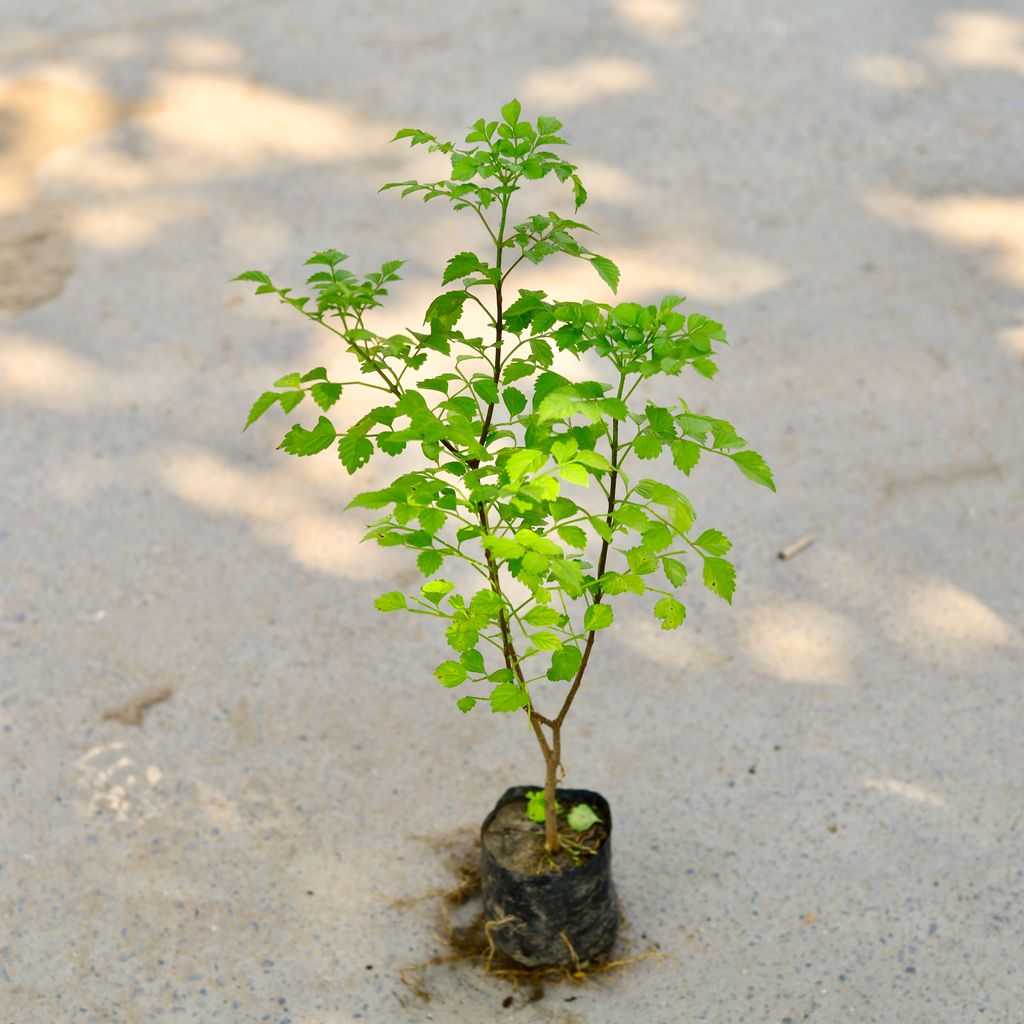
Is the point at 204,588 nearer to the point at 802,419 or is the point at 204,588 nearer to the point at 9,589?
the point at 9,589

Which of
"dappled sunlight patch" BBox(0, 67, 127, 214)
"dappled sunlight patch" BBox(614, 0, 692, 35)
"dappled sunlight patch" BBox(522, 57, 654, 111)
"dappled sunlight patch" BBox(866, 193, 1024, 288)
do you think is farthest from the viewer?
"dappled sunlight patch" BBox(614, 0, 692, 35)

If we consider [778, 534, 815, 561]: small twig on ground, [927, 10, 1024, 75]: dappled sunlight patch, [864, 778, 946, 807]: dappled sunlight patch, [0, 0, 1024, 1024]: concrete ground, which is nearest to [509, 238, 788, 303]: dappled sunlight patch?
[0, 0, 1024, 1024]: concrete ground

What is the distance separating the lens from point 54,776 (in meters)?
3.16

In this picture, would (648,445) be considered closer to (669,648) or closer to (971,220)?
(669,648)

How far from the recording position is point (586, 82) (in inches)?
215

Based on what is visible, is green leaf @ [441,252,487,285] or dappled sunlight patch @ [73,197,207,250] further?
Result: dappled sunlight patch @ [73,197,207,250]

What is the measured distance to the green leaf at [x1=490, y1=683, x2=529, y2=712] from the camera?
2311mm

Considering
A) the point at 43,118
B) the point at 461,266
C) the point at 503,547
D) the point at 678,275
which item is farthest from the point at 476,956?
the point at 43,118

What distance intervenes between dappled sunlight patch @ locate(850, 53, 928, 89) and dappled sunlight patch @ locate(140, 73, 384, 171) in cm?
191

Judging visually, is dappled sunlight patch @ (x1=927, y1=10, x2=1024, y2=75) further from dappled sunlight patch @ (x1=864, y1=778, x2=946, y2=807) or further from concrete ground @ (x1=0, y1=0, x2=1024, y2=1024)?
dappled sunlight patch @ (x1=864, y1=778, x2=946, y2=807)

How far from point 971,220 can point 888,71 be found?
40.1 inches

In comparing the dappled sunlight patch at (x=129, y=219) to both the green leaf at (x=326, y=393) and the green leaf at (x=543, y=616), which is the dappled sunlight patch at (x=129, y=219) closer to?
the green leaf at (x=326, y=393)

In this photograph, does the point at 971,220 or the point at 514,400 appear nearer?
the point at 514,400

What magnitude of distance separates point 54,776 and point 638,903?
1.32m
